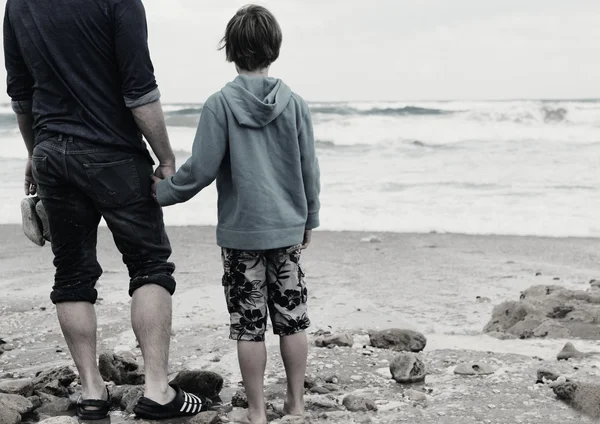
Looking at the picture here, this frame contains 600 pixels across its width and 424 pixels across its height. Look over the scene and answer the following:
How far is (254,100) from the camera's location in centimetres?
286

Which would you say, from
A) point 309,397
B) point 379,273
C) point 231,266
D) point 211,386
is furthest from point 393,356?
point 379,273

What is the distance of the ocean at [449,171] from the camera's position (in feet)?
27.6

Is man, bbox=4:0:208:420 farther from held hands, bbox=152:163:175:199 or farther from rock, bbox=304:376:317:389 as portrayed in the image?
rock, bbox=304:376:317:389

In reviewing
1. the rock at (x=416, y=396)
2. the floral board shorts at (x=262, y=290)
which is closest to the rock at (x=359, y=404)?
the rock at (x=416, y=396)

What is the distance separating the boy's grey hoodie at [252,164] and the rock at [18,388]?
1.12 meters

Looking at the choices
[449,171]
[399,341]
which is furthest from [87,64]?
[449,171]

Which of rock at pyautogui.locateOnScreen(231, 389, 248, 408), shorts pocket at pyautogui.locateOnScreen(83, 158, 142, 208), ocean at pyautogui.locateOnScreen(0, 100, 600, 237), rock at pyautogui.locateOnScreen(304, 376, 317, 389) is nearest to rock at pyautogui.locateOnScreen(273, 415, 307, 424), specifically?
rock at pyautogui.locateOnScreen(231, 389, 248, 408)

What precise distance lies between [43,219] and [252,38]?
1218 mm

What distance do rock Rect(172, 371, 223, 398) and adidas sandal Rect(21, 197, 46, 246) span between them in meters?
0.89

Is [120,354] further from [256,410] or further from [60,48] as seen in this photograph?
[60,48]

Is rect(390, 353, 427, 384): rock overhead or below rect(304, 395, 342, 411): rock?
overhead

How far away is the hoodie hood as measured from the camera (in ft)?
9.39

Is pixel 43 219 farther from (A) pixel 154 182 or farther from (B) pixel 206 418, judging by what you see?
(B) pixel 206 418

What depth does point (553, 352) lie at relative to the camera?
404cm
